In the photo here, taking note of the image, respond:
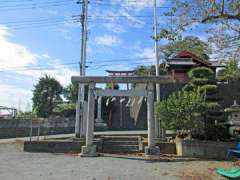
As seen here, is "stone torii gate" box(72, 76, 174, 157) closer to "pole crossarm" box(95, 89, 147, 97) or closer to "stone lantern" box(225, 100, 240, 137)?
"pole crossarm" box(95, 89, 147, 97)

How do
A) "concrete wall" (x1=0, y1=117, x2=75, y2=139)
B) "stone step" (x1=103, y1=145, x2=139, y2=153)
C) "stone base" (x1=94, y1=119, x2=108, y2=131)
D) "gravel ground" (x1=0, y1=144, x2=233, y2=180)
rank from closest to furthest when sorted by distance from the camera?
"gravel ground" (x1=0, y1=144, x2=233, y2=180) < "stone step" (x1=103, y1=145, x2=139, y2=153) < "concrete wall" (x1=0, y1=117, x2=75, y2=139) < "stone base" (x1=94, y1=119, x2=108, y2=131)

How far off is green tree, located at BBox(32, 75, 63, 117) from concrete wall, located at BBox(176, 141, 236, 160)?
2556cm

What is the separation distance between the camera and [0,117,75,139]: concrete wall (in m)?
23.9

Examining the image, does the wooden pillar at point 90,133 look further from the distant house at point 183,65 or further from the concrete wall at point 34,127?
the distant house at point 183,65

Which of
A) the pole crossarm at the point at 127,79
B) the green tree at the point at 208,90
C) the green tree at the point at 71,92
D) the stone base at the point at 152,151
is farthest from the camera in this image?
the green tree at the point at 71,92

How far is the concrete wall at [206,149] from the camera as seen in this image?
12393 mm

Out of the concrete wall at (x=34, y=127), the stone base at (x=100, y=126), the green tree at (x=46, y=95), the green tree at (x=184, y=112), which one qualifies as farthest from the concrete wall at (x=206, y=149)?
the green tree at (x=46, y=95)

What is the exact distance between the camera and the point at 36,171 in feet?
30.8

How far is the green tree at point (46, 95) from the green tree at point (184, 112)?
2490 centimetres

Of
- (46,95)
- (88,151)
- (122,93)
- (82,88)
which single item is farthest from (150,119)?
(46,95)

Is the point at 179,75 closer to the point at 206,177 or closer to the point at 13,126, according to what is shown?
the point at 13,126

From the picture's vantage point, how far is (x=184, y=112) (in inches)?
514

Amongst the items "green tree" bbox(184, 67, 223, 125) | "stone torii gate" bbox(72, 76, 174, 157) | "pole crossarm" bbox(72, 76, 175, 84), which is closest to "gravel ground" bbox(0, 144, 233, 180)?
"stone torii gate" bbox(72, 76, 174, 157)

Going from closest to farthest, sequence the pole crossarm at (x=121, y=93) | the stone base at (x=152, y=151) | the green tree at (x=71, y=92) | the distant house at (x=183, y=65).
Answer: the stone base at (x=152, y=151) → the pole crossarm at (x=121, y=93) → the distant house at (x=183, y=65) → the green tree at (x=71, y=92)
